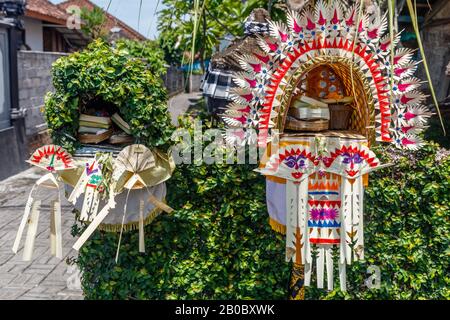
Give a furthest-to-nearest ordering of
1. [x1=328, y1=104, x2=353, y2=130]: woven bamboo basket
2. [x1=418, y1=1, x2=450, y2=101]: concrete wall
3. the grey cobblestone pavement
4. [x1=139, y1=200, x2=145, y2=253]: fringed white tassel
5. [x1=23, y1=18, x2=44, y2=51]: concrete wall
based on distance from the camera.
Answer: [x1=23, y1=18, x2=44, y2=51]: concrete wall → [x1=418, y1=1, x2=450, y2=101]: concrete wall → the grey cobblestone pavement → [x1=328, y1=104, x2=353, y2=130]: woven bamboo basket → [x1=139, y1=200, x2=145, y2=253]: fringed white tassel

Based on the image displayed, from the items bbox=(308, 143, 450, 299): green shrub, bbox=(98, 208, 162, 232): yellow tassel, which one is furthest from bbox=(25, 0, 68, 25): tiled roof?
bbox=(308, 143, 450, 299): green shrub

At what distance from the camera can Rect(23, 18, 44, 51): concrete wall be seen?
17.9 metres

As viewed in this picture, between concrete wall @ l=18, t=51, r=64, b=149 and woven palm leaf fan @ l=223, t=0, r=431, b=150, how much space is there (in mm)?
7366

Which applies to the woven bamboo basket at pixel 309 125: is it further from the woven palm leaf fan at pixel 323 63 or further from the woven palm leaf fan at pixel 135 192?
the woven palm leaf fan at pixel 135 192

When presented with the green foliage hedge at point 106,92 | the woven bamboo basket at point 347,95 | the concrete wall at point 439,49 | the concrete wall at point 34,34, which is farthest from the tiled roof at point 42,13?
the woven bamboo basket at point 347,95

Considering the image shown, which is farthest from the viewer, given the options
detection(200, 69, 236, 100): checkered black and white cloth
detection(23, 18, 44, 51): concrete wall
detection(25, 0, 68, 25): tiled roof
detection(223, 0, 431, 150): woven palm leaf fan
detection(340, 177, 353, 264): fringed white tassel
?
detection(23, 18, 44, 51): concrete wall

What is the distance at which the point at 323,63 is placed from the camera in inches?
132

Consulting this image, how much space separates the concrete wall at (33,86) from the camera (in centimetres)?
995

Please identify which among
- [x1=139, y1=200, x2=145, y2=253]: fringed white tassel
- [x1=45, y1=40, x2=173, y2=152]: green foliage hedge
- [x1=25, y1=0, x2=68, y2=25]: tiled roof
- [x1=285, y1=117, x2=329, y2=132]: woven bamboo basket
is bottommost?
[x1=139, y1=200, x2=145, y2=253]: fringed white tassel

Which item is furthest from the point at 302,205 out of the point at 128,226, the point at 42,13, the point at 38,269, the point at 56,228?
the point at 42,13

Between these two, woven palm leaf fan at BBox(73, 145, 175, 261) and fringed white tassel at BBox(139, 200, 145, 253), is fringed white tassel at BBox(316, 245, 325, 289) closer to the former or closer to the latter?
woven palm leaf fan at BBox(73, 145, 175, 261)

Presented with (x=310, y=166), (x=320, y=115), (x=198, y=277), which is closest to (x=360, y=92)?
(x=320, y=115)

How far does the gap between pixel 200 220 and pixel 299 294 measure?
918 mm

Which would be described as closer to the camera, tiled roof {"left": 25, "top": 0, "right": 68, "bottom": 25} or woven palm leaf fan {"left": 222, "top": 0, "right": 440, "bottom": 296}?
woven palm leaf fan {"left": 222, "top": 0, "right": 440, "bottom": 296}
